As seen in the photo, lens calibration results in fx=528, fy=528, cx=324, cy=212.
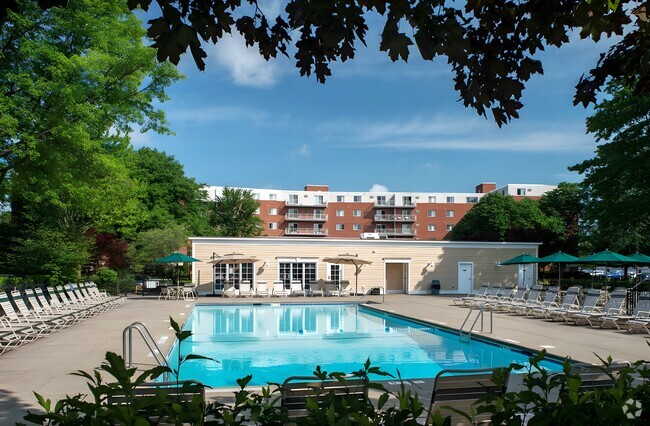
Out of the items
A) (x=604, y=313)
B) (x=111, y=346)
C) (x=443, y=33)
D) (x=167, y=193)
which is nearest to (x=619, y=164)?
(x=604, y=313)

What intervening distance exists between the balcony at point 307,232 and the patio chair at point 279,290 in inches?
1682

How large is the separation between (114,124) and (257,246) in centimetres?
Answer: 1286

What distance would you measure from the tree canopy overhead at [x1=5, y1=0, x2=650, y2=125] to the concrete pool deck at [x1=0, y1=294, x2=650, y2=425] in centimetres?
470

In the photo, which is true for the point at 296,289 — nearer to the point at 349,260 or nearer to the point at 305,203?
the point at 349,260

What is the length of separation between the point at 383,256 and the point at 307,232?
4139 cm

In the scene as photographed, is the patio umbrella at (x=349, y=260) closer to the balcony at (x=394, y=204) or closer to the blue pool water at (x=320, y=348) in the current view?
the blue pool water at (x=320, y=348)

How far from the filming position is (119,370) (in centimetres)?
174

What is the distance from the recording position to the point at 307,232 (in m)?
71.6

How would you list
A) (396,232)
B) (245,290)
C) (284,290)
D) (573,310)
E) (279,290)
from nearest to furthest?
(573,310) < (245,290) < (279,290) < (284,290) < (396,232)

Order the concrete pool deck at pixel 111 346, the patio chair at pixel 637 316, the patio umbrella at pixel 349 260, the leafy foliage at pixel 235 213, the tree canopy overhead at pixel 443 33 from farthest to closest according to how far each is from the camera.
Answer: the leafy foliage at pixel 235 213, the patio umbrella at pixel 349 260, the patio chair at pixel 637 316, the concrete pool deck at pixel 111 346, the tree canopy overhead at pixel 443 33

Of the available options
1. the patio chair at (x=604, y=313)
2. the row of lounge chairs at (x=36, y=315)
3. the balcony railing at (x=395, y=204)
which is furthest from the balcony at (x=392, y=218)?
the row of lounge chairs at (x=36, y=315)

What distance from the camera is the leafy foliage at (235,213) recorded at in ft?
169

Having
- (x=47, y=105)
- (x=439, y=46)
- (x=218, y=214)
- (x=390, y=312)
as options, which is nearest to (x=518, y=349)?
(x=390, y=312)

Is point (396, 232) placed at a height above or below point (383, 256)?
above
